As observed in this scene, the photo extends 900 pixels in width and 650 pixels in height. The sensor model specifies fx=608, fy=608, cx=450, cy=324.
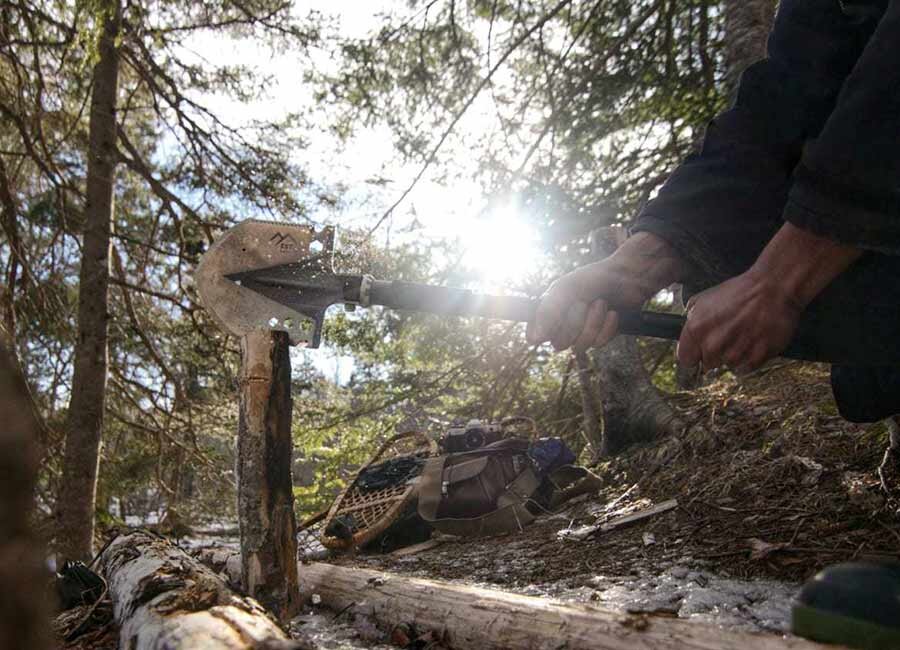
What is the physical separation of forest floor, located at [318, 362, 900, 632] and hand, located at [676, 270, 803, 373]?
0.79 metres

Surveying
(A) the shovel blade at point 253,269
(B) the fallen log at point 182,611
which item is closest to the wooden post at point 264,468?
(A) the shovel blade at point 253,269

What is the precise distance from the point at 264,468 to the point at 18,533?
219cm

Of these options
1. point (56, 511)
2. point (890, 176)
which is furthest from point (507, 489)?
point (56, 511)

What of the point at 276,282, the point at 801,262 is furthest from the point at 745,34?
the point at 276,282

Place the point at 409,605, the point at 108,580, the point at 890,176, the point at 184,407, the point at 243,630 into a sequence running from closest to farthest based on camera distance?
the point at 890,176 < the point at 243,630 < the point at 409,605 < the point at 108,580 < the point at 184,407

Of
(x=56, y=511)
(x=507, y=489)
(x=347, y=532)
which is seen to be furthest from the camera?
(x=56, y=511)

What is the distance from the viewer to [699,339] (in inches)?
71.8

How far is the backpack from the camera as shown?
4.62 m

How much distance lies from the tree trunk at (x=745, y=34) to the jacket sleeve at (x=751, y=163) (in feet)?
10.8

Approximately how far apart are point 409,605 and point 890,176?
2.15m

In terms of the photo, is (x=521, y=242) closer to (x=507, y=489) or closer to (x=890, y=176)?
(x=507, y=489)

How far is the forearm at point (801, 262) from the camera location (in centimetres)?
156

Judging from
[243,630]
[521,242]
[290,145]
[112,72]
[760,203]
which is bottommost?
[243,630]

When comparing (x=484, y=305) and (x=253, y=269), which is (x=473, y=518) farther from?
(x=253, y=269)
